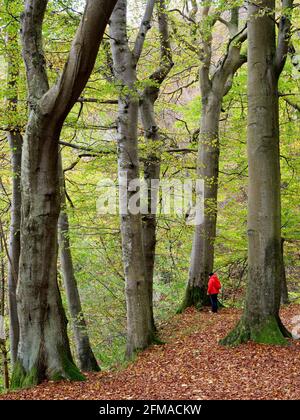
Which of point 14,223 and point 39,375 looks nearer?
point 39,375

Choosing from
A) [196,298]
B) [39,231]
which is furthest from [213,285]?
[39,231]

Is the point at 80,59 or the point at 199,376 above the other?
the point at 80,59

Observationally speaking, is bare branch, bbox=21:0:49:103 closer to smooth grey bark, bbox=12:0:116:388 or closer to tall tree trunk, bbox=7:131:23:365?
smooth grey bark, bbox=12:0:116:388

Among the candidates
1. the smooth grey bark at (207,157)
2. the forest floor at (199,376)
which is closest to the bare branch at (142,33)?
the smooth grey bark at (207,157)

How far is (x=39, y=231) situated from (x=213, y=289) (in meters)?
7.18

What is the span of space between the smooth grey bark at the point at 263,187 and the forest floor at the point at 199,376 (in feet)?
1.79

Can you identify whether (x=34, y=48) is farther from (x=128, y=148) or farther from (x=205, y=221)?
(x=205, y=221)

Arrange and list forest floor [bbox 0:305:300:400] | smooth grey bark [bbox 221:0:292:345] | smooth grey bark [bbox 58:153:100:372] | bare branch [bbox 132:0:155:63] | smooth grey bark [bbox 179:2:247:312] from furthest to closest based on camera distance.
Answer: smooth grey bark [bbox 179:2:247:312] → smooth grey bark [bbox 58:153:100:372] → bare branch [bbox 132:0:155:63] → smooth grey bark [bbox 221:0:292:345] → forest floor [bbox 0:305:300:400]

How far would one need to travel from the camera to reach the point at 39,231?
22.2 feet

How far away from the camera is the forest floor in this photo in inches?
225

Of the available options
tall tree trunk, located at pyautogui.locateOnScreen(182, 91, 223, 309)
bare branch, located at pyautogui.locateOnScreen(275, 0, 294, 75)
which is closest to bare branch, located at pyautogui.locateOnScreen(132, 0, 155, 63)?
bare branch, located at pyautogui.locateOnScreen(275, 0, 294, 75)

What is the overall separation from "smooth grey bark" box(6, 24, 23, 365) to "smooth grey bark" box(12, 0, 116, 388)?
2.38 metres

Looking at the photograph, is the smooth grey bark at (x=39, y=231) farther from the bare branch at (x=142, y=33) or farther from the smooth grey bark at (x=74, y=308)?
the smooth grey bark at (x=74, y=308)
